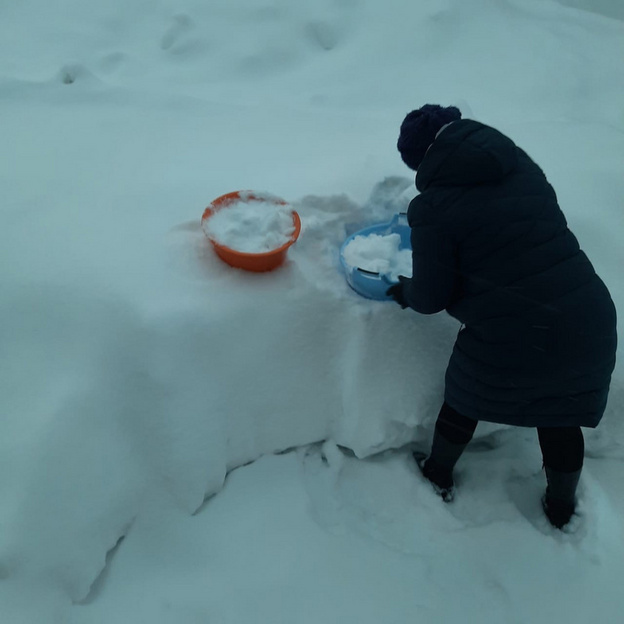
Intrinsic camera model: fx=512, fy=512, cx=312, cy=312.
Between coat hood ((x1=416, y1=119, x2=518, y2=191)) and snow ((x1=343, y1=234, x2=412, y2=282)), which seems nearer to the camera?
coat hood ((x1=416, y1=119, x2=518, y2=191))

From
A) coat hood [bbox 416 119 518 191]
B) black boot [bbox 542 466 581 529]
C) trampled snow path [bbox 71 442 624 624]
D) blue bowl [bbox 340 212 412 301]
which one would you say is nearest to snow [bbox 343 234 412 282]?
blue bowl [bbox 340 212 412 301]

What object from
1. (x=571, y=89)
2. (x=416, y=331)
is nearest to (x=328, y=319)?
(x=416, y=331)

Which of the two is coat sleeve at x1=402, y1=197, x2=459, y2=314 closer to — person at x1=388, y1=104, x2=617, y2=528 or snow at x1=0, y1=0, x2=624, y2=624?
person at x1=388, y1=104, x2=617, y2=528

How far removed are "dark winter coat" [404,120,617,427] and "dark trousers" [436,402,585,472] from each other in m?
0.07

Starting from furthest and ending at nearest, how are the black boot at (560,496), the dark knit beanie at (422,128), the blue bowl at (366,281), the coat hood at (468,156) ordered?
1. the blue bowl at (366,281)
2. the black boot at (560,496)
3. the dark knit beanie at (422,128)
4. the coat hood at (468,156)

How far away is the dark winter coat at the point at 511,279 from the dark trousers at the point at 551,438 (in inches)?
2.8

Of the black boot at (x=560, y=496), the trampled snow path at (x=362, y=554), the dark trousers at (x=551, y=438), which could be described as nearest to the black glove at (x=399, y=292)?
the dark trousers at (x=551, y=438)

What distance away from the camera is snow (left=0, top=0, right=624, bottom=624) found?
3.84 feet

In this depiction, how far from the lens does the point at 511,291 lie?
1.07 meters

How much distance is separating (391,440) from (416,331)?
1.02 feet

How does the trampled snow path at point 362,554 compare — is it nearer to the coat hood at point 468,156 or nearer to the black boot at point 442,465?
the black boot at point 442,465

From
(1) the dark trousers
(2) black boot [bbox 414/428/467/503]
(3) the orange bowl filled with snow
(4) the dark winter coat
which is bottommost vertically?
(2) black boot [bbox 414/428/467/503]

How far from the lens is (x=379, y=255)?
1.47 meters

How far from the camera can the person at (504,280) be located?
3.43 feet
